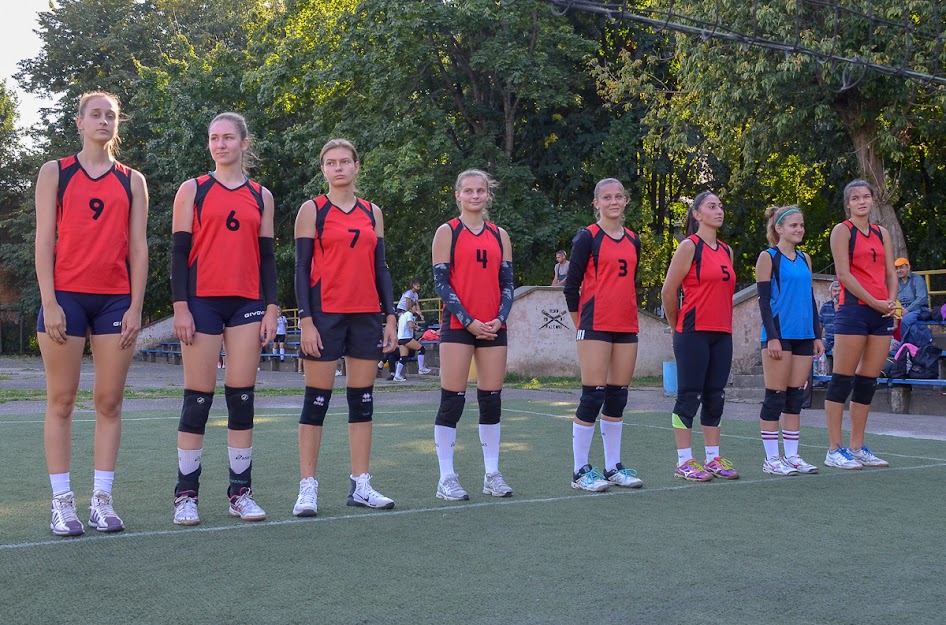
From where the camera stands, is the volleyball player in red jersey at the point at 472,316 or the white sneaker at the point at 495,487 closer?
the volleyball player in red jersey at the point at 472,316

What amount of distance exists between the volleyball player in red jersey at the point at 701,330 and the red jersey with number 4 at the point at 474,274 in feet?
4.34

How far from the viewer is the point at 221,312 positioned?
5.52 meters

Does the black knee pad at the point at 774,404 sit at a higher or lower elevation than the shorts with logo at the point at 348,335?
lower

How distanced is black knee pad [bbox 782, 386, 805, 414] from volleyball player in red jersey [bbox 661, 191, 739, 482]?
0.73 m

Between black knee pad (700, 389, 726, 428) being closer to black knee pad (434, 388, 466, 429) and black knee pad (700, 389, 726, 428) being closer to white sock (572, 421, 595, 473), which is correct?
white sock (572, 421, 595, 473)

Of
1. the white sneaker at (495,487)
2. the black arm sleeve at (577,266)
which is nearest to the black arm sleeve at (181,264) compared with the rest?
the white sneaker at (495,487)

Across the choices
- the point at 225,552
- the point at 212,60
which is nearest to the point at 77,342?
the point at 225,552

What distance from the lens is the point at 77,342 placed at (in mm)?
5176

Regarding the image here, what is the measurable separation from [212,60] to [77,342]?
34.5 meters

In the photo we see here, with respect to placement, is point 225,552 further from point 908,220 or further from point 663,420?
point 908,220

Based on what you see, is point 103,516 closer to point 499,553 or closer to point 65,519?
point 65,519

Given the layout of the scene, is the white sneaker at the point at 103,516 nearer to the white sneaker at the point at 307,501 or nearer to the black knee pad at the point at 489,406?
the white sneaker at the point at 307,501

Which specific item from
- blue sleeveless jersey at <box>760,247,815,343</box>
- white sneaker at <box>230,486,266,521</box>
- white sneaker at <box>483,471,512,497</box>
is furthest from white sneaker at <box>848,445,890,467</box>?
white sneaker at <box>230,486,266,521</box>

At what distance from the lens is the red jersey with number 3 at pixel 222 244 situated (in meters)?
5.47
